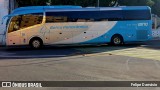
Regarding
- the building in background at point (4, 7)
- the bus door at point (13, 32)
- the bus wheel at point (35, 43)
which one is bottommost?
the bus wheel at point (35, 43)

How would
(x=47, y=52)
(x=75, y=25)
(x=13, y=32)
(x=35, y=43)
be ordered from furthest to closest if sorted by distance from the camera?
(x=75, y=25) < (x=35, y=43) < (x=13, y=32) < (x=47, y=52)

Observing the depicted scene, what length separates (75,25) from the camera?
25656mm

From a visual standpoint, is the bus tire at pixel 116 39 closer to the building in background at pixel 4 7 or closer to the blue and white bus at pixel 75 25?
the blue and white bus at pixel 75 25

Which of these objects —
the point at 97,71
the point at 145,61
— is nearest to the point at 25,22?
the point at 145,61

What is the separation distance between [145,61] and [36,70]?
5.44 metres

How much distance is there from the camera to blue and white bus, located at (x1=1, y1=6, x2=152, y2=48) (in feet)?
81.0

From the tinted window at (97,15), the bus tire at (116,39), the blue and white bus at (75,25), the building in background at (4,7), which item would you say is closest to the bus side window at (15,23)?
the blue and white bus at (75,25)

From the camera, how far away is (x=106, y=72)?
1288cm

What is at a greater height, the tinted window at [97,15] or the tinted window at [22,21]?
the tinted window at [97,15]

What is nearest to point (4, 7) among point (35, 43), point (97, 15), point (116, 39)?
point (35, 43)

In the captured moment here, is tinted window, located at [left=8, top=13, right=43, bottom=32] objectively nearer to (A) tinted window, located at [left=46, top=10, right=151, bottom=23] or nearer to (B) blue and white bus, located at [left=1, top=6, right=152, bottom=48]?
(B) blue and white bus, located at [left=1, top=6, right=152, bottom=48]

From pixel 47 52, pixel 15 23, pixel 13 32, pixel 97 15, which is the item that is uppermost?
pixel 97 15

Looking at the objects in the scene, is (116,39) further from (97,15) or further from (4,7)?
(4,7)

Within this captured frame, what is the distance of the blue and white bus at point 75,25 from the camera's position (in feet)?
81.0
